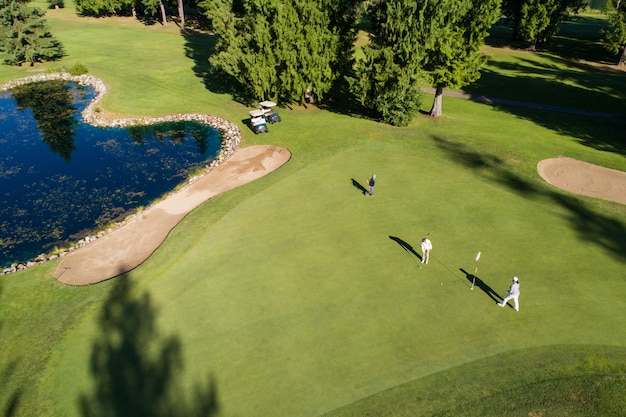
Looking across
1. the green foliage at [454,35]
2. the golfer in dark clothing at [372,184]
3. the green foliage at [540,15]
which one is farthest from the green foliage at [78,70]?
the green foliage at [540,15]

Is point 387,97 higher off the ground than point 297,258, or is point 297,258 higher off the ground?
point 387,97

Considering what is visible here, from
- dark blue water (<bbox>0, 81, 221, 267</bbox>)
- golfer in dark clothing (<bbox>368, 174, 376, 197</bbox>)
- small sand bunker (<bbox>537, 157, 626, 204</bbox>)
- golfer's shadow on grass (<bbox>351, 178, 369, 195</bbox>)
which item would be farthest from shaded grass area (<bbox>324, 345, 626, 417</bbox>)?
dark blue water (<bbox>0, 81, 221, 267</bbox>)

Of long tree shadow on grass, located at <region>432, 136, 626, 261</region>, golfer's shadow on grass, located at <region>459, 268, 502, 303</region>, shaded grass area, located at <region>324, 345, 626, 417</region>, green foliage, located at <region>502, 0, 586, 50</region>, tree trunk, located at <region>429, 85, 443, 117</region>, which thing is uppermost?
green foliage, located at <region>502, 0, 586, 50</region>

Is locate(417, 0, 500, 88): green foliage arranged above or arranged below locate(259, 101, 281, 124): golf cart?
above

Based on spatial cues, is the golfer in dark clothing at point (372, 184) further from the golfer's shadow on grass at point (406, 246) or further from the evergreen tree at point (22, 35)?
the evergreen tree at point (22, 35)

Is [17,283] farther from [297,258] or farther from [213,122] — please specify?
[213,122]

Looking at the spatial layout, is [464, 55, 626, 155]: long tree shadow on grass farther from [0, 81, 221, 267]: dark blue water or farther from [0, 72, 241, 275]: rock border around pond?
[0, 81, 221, 267]: dark blue water

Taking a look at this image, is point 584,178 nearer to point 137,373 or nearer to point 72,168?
point 137,373

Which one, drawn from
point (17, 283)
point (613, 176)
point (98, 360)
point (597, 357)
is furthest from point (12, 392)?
point (613, 176)
